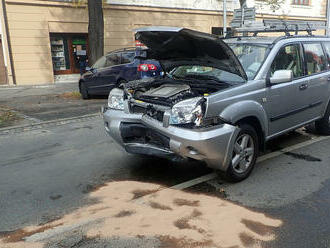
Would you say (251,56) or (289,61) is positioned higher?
(251,56)

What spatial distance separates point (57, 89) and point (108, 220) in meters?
12.5

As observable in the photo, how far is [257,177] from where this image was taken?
4.61 meters

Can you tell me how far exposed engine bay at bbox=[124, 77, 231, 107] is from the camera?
13.9ft

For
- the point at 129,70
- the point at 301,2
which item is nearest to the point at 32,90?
the point at 129,70

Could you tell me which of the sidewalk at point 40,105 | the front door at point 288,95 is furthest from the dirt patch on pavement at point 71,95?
the front door at point 288,95

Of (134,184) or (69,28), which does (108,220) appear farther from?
(69,28)

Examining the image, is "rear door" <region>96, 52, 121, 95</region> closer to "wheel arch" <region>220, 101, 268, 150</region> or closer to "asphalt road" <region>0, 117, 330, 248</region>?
"asphalt road" <region>0, 117, 330, 248</region>

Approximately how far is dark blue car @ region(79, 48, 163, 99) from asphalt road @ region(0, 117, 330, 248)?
521 centimetres

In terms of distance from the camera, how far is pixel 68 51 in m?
17.8

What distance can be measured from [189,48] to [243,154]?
62.0 inches

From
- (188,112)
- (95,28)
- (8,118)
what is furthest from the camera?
(95,28)

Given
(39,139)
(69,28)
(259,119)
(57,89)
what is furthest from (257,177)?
(69,28)

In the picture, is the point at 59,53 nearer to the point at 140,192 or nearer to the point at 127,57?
the point at 127,57

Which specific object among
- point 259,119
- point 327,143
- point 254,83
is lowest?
point 327,143
